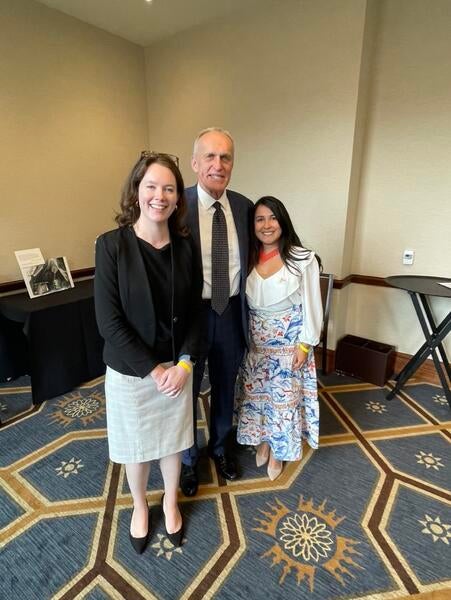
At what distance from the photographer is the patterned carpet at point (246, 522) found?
4.52 ft

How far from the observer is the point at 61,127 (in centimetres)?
292

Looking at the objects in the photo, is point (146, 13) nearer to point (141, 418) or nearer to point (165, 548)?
point (141, 418)

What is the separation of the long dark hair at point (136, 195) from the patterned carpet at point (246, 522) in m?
1.32

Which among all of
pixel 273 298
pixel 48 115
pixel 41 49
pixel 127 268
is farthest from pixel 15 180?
pixel 273 298

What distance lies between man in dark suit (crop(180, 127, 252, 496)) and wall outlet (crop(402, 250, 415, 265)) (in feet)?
5.55

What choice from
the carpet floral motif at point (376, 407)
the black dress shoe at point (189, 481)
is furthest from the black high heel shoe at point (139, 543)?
the carpet floral motif at point (376, 407)

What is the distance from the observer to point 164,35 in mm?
3205

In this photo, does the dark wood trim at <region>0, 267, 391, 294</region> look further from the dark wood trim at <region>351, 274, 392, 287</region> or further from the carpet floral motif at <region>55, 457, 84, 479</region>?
the carpet floral motif at <region>55, 457, 84, 479</region>

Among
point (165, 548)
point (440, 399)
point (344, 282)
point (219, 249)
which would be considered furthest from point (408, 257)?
point (165, 548)

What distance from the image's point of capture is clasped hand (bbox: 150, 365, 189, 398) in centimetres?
131

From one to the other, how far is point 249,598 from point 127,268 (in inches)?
51.0

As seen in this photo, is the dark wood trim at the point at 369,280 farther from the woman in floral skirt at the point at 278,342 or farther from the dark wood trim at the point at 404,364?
the woman in floral skirt at the point at 278,342

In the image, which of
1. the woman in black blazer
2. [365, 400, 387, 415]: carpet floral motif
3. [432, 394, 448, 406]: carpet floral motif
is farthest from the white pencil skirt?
[432, 394, 448, 406]: carpet floral motif

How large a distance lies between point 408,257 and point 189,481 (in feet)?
7.46
